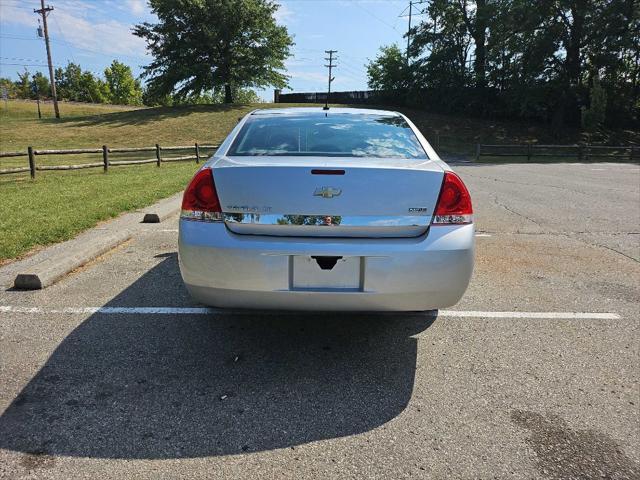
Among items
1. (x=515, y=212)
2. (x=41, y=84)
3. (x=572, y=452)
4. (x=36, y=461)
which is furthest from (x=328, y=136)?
(x=41, y=84)

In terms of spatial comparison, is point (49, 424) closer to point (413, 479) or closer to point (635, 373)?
point (413, 479)

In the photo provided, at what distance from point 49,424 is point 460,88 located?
38.0m

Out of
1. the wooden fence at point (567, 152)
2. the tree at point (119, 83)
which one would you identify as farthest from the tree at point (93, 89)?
the wooden fence at point (567, 152)

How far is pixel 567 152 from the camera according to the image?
2661cm

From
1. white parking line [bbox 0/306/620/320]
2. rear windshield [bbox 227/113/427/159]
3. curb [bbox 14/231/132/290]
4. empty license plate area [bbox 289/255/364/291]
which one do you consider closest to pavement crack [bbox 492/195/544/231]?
white parking line [bbox 0/306/620/320]

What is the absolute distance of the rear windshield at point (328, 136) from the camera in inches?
123

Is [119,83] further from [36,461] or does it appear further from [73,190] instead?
[36,461]

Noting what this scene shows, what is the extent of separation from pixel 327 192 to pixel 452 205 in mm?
754

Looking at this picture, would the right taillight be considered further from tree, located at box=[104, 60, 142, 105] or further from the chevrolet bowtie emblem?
tree, located at box=[104, 60, 142, 105]

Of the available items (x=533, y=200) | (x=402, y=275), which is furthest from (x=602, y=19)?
(x=402, y=275)

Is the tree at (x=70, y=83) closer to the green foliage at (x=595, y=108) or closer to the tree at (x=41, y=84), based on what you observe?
the tree at (x=41, y=84)

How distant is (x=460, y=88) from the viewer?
36062 mm

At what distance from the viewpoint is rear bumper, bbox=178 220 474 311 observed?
2.61 meters

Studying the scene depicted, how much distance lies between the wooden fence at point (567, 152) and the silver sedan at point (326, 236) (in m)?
23.6
